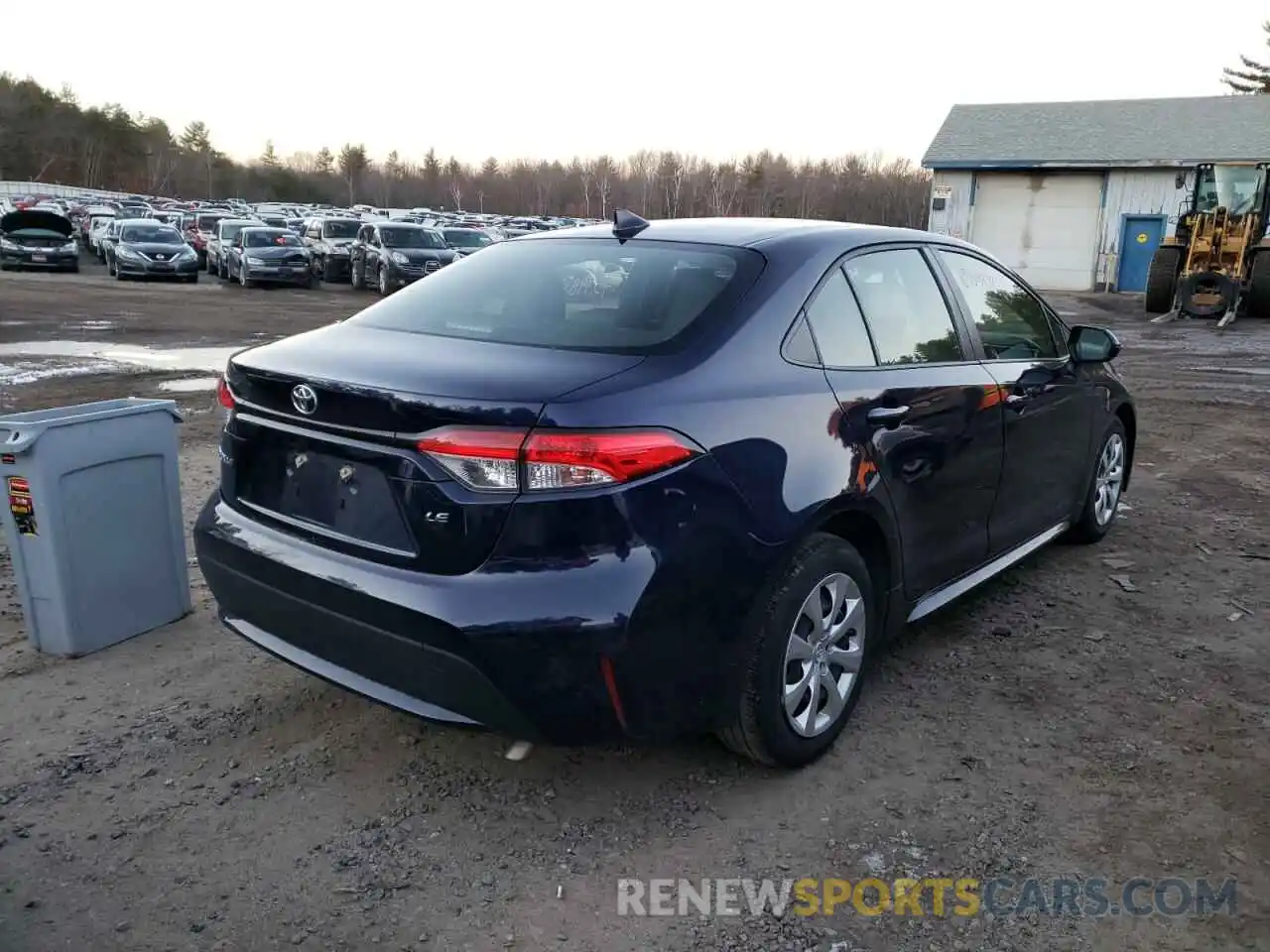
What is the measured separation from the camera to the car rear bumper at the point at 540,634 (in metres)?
2.52

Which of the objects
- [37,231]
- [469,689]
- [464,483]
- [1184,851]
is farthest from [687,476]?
[37,231]

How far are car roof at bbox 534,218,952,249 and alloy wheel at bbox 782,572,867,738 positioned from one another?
118 cm

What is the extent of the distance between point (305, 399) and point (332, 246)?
80.3ft

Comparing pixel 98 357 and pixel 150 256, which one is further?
pixel 150 256

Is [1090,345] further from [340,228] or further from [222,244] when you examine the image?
[222,244]

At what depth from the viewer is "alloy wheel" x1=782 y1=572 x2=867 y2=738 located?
311cm

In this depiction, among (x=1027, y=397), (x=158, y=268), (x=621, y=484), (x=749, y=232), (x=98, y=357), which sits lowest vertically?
(x=98, y=357)

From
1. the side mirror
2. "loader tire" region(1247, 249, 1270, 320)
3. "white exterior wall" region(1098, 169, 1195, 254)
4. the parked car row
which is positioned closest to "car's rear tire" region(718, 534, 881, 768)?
the side mirror

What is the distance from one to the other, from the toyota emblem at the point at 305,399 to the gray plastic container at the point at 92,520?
1430 mm

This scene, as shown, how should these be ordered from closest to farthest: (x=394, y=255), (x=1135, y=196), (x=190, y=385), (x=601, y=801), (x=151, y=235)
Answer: (x=601, y=801) < (x=190, y=385) < (x=394, y=255) < (x=151, y=235) < (x=1135, y=196)

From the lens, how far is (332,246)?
25.6 meters

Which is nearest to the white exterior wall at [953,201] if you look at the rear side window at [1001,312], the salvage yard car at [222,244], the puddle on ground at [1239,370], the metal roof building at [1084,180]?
the metal roof building at [1084,180]

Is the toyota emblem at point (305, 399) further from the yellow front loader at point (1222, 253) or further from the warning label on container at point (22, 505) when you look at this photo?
the yellow front loader at point (1222, 253)

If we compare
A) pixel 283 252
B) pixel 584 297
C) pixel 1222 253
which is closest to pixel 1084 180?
pixel 1222 253
